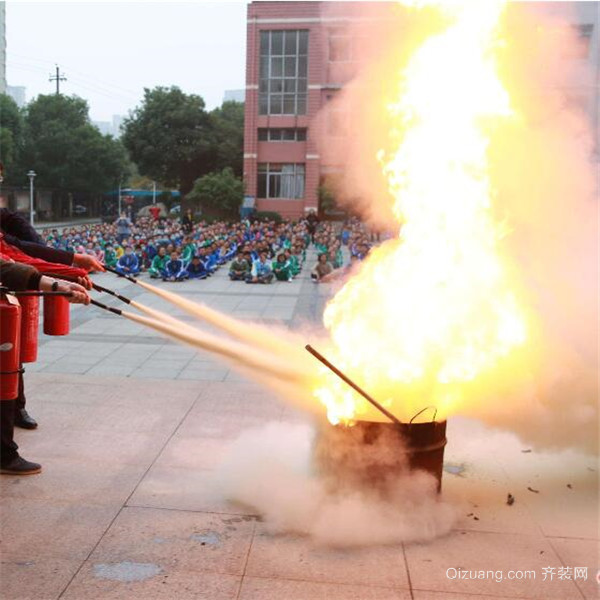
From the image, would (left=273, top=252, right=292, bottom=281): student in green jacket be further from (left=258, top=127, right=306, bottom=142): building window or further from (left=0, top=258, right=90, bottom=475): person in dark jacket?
(left=258, top=127, right=306, bottom=142): building window

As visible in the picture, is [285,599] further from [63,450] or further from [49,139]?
[49,139]

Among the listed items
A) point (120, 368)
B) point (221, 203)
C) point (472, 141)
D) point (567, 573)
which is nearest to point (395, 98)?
point (472, 141)

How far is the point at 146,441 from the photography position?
17.9 ft

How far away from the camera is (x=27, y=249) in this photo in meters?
5.40

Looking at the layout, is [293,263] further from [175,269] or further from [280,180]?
[280,180]

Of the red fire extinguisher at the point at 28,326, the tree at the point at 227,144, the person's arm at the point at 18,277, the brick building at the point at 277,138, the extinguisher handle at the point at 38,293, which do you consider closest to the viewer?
the extinguisher handle at the point at 38,293

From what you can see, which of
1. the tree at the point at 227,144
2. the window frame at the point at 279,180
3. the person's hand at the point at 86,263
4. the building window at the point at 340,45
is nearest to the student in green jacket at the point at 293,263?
the building window at the point at 340,45

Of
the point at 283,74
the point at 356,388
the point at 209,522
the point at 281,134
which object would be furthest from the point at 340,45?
the point at 281,134

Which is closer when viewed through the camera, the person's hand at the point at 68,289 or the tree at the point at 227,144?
the person's hand at the point at 68,289

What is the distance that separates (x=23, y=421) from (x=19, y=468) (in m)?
0.95

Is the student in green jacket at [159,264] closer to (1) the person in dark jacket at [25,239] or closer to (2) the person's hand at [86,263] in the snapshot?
(2) the person's hand at [86,263]

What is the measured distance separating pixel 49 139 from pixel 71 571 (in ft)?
139

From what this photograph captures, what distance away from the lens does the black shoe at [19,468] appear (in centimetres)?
473

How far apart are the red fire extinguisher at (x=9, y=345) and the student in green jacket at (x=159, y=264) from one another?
12308 millimetres
